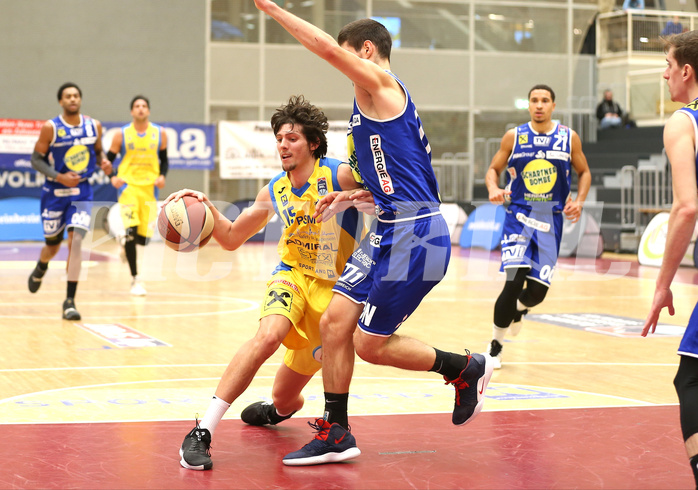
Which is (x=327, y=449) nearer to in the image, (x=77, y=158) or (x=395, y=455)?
(x=395, y=455)

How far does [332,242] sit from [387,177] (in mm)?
600

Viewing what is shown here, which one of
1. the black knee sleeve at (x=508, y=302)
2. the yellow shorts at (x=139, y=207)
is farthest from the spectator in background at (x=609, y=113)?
the black knee sleeve at (x=508, y=302)

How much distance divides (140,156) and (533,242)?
642 centimetres

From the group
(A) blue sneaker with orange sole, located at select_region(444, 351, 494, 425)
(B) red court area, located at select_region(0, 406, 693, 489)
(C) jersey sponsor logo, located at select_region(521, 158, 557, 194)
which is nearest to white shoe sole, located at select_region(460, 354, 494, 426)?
(A) blue sneaker with orange sole, located at select_region(444, 351, 494, 425)

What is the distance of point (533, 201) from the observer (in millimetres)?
7734

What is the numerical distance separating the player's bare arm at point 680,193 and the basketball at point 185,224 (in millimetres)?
2442

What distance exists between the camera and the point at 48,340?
827 centimetres

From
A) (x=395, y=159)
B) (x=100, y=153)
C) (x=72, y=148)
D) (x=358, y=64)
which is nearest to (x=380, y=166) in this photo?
(x=395, y=159)

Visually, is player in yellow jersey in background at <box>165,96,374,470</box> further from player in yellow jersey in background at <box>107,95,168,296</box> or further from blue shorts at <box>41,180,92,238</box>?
player in yellow jersey in background at <box>107,95,168,296</box>

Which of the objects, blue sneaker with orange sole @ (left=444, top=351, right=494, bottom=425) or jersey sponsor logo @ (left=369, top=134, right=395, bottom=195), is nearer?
jersey sponsor logo @ (left=369, top=134, right=395, bottom=195)

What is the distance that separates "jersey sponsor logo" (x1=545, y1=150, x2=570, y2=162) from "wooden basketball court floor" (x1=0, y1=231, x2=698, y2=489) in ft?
5.41

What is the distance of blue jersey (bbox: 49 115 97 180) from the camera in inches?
398

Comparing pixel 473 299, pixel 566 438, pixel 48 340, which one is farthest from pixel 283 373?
pixel 473 299

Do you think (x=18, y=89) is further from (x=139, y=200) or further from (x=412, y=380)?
(x=412, y=380)
